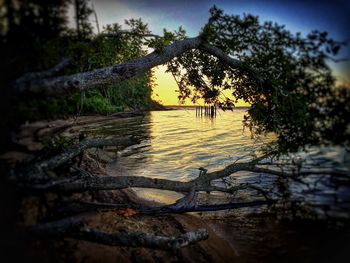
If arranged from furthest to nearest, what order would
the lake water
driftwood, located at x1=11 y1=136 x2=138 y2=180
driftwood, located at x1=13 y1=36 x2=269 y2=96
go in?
the lake water → driftwood, located at x1=11 y1=136 x2=138 y2=180 → driftwood, located at x1=13 y1=36 x2=269 y2=96

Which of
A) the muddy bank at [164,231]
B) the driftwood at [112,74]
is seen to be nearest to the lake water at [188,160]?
the muddy bank at [164,231]

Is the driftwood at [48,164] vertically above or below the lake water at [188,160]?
above

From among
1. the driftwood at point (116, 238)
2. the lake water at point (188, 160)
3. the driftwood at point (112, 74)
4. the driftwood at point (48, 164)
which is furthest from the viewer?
the driftwood at point (116, 238)

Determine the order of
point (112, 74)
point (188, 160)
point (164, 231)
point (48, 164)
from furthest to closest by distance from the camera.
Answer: point (188, 160), point (164, 231), point (112, 74), point (48, 164)

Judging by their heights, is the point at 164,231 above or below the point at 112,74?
below

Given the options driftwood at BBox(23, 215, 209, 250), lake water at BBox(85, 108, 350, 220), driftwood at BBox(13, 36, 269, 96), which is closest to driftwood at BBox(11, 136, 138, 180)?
driftwood at BBox(23, 215, 209, 250)

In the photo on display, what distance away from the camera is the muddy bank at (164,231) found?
295 cm

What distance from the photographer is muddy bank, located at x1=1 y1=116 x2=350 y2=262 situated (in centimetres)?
295

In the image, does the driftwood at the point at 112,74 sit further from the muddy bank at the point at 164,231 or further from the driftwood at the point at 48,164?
the driftwood at the point at 48,164

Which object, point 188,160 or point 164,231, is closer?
point 164,231

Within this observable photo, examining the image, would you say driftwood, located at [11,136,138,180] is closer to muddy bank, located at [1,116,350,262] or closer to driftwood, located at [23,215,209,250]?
muddy bank, located at [1,116,350,262]

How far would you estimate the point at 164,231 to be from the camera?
516 cm

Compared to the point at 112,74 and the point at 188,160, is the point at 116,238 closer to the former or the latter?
the point at 112,74

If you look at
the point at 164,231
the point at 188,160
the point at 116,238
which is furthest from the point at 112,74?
the point at 188,160
